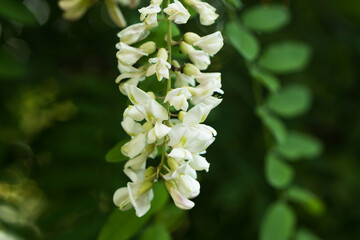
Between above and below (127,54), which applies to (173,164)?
below

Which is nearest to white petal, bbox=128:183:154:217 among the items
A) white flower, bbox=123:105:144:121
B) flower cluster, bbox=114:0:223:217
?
flower cluster, bbox=114:0:223:217

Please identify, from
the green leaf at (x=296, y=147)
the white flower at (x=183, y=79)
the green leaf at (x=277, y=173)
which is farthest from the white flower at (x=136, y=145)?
the green leaf at (x=296, y=147)

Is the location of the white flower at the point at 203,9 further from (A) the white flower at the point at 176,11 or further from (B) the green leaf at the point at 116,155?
(B) the green leaf at the point at 116,155

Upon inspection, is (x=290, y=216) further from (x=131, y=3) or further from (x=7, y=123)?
(x=7, y=123)

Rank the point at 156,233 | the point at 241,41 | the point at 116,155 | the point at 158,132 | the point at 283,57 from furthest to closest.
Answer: the point at 283,57 → the point at 241,41 → the point at 156,233 → the point at 116,155 → the point at 158,132

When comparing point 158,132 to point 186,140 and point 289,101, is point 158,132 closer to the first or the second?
point 186,140

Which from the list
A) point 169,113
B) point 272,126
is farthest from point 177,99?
point 272,126
